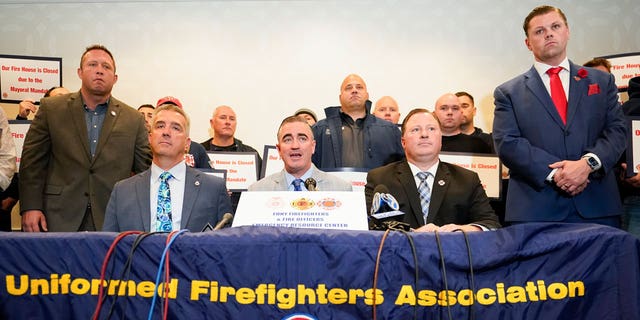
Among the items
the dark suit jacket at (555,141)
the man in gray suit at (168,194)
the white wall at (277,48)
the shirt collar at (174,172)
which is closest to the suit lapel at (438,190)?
the dark suit jacket at (555,141)

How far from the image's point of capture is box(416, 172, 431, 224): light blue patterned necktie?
108 inches

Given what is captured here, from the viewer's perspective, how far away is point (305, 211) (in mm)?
1846

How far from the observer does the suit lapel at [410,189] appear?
2.71 metres

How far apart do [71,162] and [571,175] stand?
114 inches

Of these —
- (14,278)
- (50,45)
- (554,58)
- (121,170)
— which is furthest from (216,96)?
(14,278)

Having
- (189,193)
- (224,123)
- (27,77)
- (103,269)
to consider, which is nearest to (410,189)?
(189,193)

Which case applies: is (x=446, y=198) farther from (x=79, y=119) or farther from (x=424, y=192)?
(x=79, y=119)

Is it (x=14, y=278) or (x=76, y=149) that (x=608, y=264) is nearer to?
(x=14, y=278)

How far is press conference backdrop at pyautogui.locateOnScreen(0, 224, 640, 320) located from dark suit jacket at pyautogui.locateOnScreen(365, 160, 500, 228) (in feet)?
3.29

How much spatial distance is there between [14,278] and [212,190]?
1.26 m

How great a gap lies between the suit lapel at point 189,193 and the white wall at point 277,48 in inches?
157

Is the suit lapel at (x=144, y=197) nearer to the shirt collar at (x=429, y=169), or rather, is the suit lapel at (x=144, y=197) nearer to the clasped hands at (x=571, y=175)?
the shirt collar at (x=429, y=169)

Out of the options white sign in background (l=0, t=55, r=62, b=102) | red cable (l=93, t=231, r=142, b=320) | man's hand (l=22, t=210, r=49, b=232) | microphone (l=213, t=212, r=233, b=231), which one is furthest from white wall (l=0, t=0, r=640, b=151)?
red cable (l=93, t=231, r=142, b=320)

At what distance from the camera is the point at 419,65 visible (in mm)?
6785
